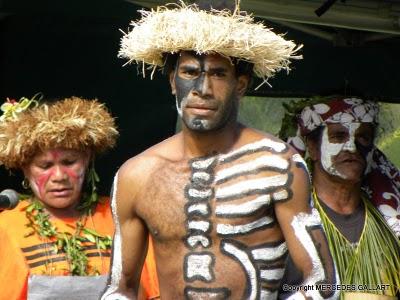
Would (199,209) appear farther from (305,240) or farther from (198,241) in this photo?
(305,240)

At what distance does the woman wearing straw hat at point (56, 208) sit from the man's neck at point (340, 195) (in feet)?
3.82

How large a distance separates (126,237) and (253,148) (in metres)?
0.60

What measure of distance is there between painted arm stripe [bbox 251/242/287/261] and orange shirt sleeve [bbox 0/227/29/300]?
53.3 inches

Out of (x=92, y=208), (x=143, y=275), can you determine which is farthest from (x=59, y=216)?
(x=143, y=275)

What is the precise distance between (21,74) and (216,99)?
2.43 meters

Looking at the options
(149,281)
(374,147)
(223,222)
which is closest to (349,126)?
(374,147)

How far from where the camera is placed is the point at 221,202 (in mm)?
4527

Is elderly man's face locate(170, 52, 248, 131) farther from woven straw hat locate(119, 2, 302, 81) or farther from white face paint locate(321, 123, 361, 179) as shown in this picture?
white face paint locate(321, 123, 361, 179)

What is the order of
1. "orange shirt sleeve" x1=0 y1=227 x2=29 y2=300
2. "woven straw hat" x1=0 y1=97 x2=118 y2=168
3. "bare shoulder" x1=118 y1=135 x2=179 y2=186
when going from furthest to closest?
"woven straw hat" x1=0 y1=97 x2=118 y2=168
"orange shirt sleeve" x1=0 y1=227 x2=29 y2=300
"bare shoulder" x1=118 y1=135 x2=179 y2=186

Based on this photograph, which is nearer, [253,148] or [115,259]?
[253,148]

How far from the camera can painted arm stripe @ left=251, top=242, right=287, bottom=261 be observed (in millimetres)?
4477

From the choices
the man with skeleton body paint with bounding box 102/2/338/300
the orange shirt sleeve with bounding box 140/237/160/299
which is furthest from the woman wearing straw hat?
the man with skeleton body paint with bounding box 102/2/338/300

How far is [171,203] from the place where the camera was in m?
4.58

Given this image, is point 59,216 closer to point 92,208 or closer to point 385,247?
point 92,208
